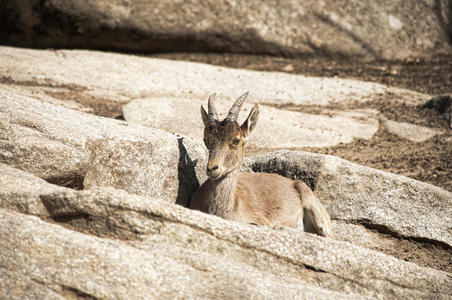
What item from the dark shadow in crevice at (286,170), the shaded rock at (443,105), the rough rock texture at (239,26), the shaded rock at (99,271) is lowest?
the shaded rock at (99,271)

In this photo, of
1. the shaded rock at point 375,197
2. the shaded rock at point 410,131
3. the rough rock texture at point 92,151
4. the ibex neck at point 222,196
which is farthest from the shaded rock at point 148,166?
the shaded rock at point 410,131

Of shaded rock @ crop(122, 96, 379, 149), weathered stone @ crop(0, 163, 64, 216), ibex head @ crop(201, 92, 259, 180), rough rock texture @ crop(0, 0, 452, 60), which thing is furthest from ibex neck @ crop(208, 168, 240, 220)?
rough rock texture @ crop(0, 0, 452, 60)

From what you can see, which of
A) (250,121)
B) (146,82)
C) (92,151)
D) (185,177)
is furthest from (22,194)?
(146,82)

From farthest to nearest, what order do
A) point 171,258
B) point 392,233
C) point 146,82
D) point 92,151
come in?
point 146,82, point 392,233, point 92,151, point 171,258

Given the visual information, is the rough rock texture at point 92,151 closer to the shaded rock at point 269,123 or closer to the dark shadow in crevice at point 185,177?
the dark shadow in crevice at point 185,177

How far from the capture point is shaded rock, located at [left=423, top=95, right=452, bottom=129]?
10185 mm

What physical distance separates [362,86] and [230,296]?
8536 millimetres

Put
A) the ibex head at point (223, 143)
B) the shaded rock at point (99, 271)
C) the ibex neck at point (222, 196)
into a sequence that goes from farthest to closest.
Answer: the ibex neck at point (222, 196), the ibex head at point (223, 143), the shaded rock at point (99, 271)

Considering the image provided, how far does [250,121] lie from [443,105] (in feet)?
18.5

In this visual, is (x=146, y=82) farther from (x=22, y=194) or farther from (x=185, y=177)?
(x=22, y=194)

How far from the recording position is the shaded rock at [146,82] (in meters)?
9.55

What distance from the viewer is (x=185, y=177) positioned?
6242mm

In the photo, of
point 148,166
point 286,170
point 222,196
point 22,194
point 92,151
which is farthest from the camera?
point 286,170

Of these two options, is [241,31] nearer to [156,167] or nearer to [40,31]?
[40,31]
